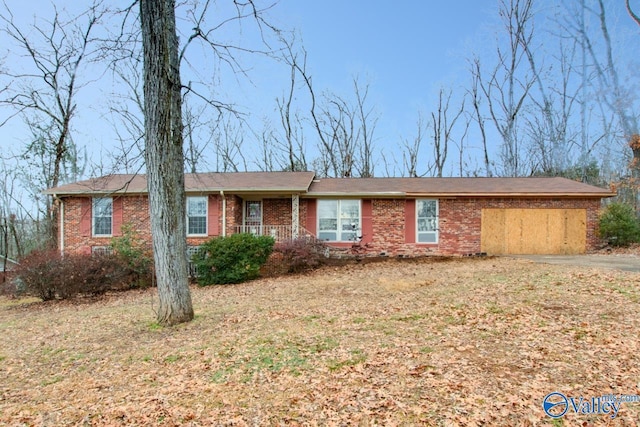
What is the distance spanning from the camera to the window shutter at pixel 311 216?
1471 centimetres

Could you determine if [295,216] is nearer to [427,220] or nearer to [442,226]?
[427,220]

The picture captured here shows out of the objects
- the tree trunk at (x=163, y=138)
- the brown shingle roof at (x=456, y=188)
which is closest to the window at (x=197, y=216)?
the brown shingle roof at (x=456, y=188)

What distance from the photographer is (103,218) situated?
1468 centimetres

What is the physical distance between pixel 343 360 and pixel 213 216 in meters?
11.1

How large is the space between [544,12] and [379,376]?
30647mm

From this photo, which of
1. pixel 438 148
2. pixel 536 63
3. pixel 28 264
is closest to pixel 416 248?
pixel 28 264

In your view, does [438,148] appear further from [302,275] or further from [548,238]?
[302,275]

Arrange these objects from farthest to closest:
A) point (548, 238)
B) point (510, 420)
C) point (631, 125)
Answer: point (631, 125)
point (548, 238)
point (510, 420)

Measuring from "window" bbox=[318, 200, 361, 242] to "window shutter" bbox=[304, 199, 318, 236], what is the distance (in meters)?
0.17

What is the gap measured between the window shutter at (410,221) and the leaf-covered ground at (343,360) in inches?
252

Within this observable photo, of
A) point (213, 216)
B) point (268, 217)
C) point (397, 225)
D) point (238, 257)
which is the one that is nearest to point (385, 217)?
point (397, 225)

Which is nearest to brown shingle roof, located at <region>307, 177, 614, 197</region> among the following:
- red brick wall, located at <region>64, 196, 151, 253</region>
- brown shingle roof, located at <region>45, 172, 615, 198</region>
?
brown shingle roof, located at <region>45, 172, 615, 198</region>

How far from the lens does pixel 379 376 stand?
3771 millimetres

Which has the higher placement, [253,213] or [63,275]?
[253,213]
